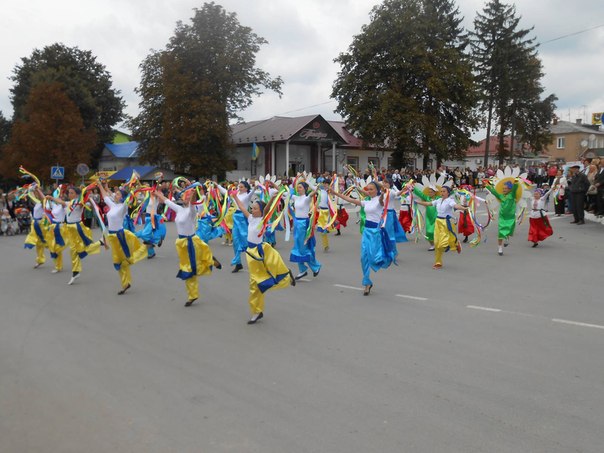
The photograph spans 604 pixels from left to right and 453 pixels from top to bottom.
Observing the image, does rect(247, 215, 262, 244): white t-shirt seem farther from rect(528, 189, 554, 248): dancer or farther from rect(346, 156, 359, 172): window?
rect(346, 156, 359, 172): window

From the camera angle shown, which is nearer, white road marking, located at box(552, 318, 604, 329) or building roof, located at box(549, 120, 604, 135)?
white road marking, located at box(552, 318, 604, 329)

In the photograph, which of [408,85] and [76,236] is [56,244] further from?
[408,85]

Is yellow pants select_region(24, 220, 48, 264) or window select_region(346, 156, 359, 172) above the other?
window select_region(346, 156, 359, 172)

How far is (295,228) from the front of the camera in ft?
35.8

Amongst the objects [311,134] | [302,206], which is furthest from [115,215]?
[311,134]

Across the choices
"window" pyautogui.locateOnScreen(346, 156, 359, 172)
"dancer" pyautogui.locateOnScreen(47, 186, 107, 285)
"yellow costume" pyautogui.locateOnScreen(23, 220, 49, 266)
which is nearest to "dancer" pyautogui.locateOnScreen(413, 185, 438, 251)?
"dancer" pyautogui.locateOnScreen(47, 186, 107, 285)

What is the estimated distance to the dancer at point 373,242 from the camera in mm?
8977

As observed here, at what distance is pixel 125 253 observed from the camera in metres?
9.66

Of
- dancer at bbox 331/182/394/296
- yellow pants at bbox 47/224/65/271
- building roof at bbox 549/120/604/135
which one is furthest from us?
building roof at bbox 549/120/604/135

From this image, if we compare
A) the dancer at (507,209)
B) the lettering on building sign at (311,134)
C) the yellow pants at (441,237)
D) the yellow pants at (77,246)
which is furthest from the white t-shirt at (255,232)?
the lettering on building sign at (311,134)

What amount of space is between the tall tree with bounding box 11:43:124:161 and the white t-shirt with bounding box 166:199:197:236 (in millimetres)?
42695

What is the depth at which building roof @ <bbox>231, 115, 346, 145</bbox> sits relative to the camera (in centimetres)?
4669

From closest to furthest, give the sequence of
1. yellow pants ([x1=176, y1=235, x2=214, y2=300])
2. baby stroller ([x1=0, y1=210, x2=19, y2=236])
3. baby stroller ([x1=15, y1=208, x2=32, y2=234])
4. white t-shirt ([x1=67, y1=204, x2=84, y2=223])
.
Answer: yellow pants ([x1=176, y1=235, x2=214, y2=300])
white t-shirt ([x1=67, y1=204, x2=84, y2=223])
baby stroller ([x1=0, y1=210, x2=19, y2=236])
baby stroller ([x1=15, y1=208, x2=32, y2=234])

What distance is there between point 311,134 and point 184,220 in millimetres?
39614
